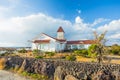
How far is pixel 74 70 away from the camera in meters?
26.0

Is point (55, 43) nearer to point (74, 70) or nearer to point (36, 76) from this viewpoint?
point (36, 76)

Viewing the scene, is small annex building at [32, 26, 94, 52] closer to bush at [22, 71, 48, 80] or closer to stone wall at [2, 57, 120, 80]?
stone wall at [2, 57, 120, 80]

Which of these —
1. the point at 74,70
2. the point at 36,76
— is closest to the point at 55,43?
the point at 36,76

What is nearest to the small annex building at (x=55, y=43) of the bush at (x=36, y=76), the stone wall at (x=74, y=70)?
the stone wall at (x=74, y=70)

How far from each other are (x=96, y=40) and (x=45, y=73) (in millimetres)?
9608

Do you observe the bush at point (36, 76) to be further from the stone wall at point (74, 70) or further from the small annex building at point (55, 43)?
the small annex building at point (55, 43)

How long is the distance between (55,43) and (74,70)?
32.9m

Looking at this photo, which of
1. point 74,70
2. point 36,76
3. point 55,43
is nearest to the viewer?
point 74,70

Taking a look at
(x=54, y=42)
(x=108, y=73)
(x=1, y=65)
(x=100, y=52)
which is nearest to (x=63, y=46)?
(x=54, y=42)

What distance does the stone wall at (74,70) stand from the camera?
22.0 meters

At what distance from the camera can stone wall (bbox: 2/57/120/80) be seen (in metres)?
22.0

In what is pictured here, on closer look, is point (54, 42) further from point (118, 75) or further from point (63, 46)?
point (118, 75)

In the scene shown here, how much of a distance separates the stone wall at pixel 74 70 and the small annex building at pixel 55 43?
23.6 meters

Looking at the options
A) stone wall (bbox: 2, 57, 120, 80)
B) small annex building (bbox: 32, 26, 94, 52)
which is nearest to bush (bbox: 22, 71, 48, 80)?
stone wall (bbox: 2, 57, 120, 80)
